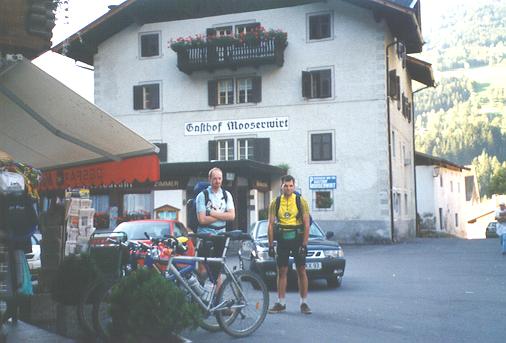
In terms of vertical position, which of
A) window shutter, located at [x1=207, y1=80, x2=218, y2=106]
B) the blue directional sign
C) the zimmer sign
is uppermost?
window shutter, located at [x1=207, y1=80, x2=218, y2=106]

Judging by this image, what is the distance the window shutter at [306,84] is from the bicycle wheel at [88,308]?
26942mm

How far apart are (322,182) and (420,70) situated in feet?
44.3

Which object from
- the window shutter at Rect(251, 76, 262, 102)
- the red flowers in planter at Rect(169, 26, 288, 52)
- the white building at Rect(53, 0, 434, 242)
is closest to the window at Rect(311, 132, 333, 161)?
the white building at Rect(53, 0, 434, 242)

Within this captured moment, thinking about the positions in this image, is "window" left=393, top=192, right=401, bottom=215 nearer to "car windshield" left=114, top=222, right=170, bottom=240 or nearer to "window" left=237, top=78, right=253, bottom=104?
"window" left=237, top=78, right=253, bottom=104

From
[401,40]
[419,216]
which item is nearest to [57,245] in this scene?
[401,40]

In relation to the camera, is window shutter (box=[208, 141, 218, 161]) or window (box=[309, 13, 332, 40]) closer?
window (box=[309, 13, 332, 40])

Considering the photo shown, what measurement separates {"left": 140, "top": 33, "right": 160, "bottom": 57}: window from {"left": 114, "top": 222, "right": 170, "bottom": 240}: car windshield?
22051 millimetres

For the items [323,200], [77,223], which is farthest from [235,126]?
[77,223]

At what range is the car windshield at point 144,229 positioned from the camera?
15622 millimetres

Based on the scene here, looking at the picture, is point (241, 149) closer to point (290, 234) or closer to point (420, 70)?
point (420, 70)

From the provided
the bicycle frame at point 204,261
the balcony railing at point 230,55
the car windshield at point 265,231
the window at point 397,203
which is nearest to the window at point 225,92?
the balcony railing at point 230,55

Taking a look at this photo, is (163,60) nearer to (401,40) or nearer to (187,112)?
(187,112)

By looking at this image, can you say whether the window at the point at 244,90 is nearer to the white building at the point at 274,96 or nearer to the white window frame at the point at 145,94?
the white building at the point at 274,96

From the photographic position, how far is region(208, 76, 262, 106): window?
3519 centimetres
